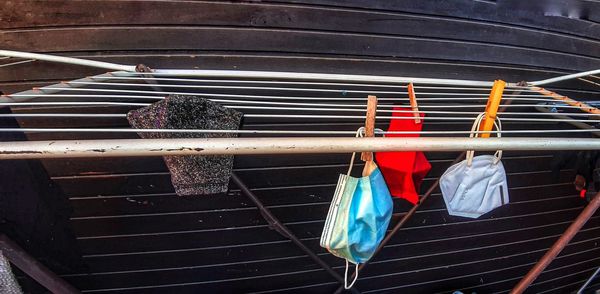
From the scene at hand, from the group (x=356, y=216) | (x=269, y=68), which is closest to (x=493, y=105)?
(x=356, y=216)

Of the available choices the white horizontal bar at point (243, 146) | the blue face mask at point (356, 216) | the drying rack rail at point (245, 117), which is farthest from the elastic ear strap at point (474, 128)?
the blue face mask at point (356, 216)

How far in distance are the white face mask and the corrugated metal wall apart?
2.90 feet

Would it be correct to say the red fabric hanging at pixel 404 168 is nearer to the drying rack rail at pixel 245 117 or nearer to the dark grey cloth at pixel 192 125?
the drying rack rail at pixel 245 117

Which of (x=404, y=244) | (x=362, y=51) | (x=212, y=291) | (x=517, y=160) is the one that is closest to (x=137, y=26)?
(x=362, y=51)

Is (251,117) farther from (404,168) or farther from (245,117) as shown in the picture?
(404,168)

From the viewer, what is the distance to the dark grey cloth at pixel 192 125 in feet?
3.93

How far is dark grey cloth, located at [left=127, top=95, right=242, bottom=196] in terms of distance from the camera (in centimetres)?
120

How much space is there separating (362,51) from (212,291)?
218 cm

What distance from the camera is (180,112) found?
1.21m

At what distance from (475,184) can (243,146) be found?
3.77 ft

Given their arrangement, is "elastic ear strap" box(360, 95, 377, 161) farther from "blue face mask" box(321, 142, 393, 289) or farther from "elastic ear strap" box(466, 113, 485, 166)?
"elastic ear strap" box(466, 113, 485, 166)

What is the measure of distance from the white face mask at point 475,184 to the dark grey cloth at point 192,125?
107 cm

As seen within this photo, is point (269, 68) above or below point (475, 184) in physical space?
above

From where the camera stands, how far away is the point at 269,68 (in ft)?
6.45
